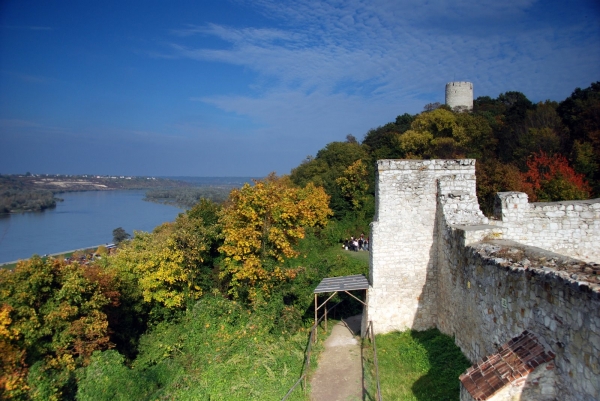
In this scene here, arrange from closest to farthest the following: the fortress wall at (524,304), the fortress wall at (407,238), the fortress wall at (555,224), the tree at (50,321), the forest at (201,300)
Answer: the fortress wall at (524,304), the fortress wall at (555,224), the fortress wall at (407,238), the forest at (201,300), the tree at (50,321)

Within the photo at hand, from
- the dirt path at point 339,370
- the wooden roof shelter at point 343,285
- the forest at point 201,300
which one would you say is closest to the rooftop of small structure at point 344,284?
the wooden roof shelter at point 343,285

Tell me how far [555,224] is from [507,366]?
16.2 ft

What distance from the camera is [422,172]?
31.4 feet

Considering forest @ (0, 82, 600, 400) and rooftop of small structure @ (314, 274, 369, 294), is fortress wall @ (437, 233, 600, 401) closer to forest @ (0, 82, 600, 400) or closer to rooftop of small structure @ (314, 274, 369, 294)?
rooftop of small structure @ (314, 274, 369, 294)

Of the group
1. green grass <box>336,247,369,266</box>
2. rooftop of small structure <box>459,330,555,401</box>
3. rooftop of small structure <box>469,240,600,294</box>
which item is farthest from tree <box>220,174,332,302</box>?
rooftop of small structure <box>459,330,555,401</box>

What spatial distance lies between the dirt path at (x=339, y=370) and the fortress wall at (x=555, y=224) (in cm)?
485

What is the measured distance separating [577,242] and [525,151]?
66.9ft

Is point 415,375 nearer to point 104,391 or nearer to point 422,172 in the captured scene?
point 422,172

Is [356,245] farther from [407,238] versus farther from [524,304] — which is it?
[524,304]

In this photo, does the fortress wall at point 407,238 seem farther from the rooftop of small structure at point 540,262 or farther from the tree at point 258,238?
the tree at point 258,238

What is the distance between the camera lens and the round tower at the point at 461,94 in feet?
151

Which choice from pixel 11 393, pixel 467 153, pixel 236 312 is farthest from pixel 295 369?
pixel 467 153

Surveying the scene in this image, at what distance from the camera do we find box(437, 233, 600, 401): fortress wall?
13.8 feet

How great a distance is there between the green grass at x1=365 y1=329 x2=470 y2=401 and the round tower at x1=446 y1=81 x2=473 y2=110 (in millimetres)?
42623
